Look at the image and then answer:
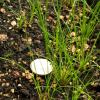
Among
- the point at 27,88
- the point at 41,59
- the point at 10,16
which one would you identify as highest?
the point at 10,16

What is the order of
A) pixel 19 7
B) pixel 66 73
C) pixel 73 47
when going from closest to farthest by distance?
pixel 66 73
pixel 73 47
pixel 19 7

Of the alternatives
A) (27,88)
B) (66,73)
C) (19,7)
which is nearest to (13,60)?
(27,88)

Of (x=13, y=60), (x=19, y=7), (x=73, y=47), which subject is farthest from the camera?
(x=19, y=7)

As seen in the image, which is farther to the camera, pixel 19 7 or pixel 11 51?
pixel 19 7

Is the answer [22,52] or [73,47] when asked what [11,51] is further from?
[73,47]

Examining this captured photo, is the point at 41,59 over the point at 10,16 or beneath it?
beneath

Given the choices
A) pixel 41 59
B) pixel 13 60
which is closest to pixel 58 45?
pixel 41 59

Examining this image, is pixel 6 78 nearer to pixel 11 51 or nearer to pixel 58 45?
pixel 11 51
